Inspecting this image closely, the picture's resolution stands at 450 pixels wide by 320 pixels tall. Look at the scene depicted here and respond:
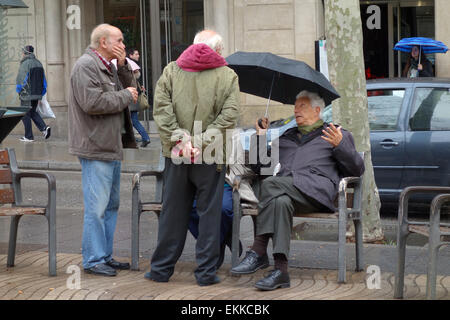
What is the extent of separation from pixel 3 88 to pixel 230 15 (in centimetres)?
870

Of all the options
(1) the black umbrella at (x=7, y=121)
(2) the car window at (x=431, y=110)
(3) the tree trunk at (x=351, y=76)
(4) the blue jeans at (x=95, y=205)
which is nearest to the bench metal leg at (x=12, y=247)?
(4) the blue jeans at (x=95, y=205)

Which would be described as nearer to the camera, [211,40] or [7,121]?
[211,40]

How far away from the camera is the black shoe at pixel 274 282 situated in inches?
227

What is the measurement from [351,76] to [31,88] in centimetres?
1103

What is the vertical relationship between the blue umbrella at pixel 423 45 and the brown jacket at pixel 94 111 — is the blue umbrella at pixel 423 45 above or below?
above

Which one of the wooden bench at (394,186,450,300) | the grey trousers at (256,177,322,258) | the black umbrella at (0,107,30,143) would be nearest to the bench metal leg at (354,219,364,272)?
the grey trousers at (256,177,322,258)

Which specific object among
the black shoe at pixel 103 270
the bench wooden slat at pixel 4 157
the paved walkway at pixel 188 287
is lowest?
the paved walkway at pixel 188 287

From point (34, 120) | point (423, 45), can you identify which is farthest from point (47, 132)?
point (423, 45)

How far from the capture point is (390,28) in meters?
18.9

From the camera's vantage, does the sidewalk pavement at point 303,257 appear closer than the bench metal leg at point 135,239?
Yes

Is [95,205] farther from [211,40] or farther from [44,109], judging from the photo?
[44,109]

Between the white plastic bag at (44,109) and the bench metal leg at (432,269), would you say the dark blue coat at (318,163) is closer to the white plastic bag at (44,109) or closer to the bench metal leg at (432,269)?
the bench metal leg at (432,269)

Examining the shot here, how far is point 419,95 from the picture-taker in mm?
9445

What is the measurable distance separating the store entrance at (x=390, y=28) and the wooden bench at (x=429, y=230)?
13.7 metres
